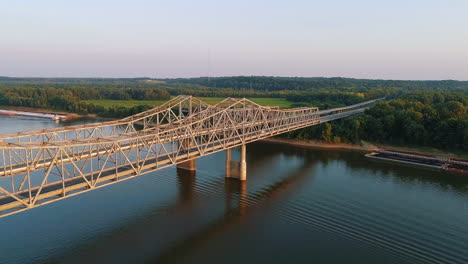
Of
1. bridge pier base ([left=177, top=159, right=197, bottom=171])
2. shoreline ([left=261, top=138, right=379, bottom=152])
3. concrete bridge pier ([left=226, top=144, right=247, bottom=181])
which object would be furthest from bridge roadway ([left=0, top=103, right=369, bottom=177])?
bridge pier base ([left=177, top=159, right=197, bottom=171])

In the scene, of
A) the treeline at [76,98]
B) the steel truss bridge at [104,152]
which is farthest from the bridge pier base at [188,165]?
the treeline at [76,98]

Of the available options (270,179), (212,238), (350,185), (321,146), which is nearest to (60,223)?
(212,238)

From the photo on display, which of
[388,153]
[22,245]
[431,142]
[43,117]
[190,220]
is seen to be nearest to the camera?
[22,245]

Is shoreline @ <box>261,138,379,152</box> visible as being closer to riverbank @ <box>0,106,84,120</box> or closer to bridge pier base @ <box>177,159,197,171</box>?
bridge pier base @ <box>177,159,197,171</box>

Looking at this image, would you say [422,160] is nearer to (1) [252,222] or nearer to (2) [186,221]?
(1) [252,222]

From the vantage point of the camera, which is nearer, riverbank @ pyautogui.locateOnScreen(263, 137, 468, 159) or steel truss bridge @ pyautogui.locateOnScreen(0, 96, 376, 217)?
steel truss bridge @ pyautogui.locateOnScreen(0, 96, 376, 217)

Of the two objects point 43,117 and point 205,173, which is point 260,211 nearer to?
point 205,173

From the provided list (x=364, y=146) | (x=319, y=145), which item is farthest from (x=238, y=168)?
(x=364, y=146)
